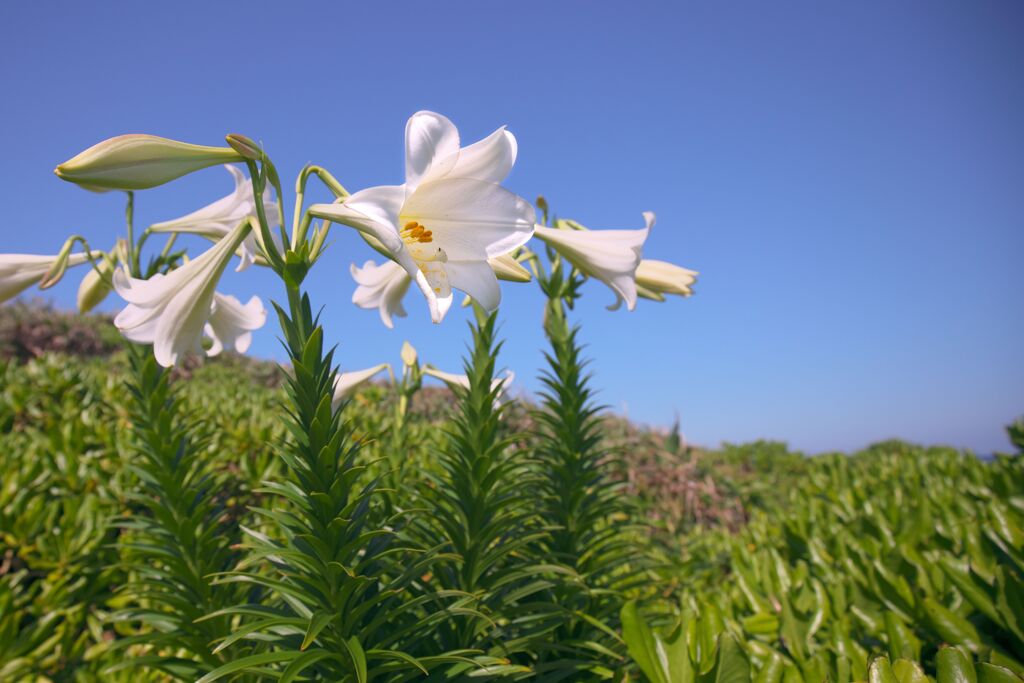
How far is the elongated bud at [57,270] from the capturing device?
199 centimetres

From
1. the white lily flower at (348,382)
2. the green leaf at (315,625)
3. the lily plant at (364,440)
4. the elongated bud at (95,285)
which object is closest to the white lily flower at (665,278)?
the lily plant at (364,440)

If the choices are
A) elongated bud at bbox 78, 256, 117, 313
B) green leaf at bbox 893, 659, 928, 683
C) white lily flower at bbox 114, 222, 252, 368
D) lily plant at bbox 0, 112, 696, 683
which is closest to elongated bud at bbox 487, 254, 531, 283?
lily plant at bbox 0, 112, 696, 683

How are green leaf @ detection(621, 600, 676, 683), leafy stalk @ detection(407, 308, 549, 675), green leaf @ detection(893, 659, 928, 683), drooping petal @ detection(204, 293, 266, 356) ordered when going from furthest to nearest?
drooping petal @ detection(204, 293, 266, 356) < leafy stalk @ detection(407, 308, 549, 675) < green leaf @ detection(621, 600, 676, 683) < green leaf @ detection(893, 659, 928, 683)

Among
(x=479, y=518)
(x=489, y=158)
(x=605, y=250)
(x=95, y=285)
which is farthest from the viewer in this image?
(x=95, y=285)

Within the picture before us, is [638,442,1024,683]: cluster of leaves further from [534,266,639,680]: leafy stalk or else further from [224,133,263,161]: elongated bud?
[224,133,263,161]: elongated bud

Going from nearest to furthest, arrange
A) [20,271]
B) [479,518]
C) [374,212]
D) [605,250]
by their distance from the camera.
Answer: [374,212] → [479,518] → [605,250] → [20,271]

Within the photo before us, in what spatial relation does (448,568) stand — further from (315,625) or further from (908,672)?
(908,672)

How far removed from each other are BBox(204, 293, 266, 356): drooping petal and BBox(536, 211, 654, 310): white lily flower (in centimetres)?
104

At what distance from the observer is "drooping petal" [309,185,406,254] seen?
1138mm

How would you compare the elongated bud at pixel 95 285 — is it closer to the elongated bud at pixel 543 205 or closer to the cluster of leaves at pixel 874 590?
the elongated bud at pixel 543 205

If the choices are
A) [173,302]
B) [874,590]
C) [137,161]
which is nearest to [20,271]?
[173,302]

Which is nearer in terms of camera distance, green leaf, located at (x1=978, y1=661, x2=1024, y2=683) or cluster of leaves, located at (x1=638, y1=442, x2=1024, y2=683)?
green leaf, located at (x1=978, y1=661, x2=1024, y2=683)

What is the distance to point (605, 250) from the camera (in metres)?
1.82

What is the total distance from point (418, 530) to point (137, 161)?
117cm
